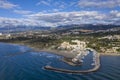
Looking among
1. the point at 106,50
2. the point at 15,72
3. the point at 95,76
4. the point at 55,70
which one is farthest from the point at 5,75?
the point at 106,50

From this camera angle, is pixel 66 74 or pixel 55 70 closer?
pixel 66 74

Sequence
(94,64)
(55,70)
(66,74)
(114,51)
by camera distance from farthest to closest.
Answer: (114,51), (94,64), (55,70), (66,74)

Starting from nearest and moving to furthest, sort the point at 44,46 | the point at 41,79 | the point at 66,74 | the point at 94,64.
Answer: the point at 41,79
the point at 66,74
the point at 94,64
the point at 44,46

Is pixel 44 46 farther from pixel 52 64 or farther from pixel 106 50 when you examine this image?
pixel 52 64

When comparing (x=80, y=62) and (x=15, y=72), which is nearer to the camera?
(x=15, y=72)

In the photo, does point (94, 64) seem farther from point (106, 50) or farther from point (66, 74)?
point (106, 50)

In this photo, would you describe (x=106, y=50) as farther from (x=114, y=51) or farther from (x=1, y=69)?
(x=1, y=69)

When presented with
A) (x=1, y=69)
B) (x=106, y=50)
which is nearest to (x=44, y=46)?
(x=106, y=50)

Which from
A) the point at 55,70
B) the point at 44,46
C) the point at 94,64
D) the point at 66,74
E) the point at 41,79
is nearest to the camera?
the point at 41,79
